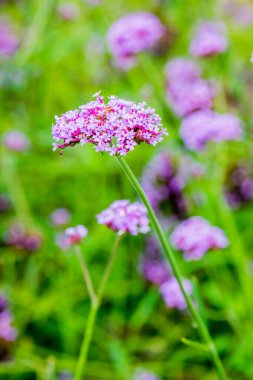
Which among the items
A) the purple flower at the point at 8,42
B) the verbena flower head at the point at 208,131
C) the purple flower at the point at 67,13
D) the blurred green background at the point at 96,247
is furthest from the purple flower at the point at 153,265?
the purple flower at the point at 8,42

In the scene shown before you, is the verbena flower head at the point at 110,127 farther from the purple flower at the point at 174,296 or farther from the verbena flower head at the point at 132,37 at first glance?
the verbena flower head at the point at 132,37

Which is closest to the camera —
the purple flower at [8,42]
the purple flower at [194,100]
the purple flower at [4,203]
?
the purple flower at [194,100]

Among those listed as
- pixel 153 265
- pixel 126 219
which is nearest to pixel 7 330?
pixel 153 265

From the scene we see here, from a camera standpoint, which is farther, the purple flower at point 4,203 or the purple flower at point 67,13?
the purple flower at point 67,13

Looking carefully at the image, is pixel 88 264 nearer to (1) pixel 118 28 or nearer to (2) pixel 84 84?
(1) pixel 118 28

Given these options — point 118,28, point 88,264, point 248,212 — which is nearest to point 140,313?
point 88,264

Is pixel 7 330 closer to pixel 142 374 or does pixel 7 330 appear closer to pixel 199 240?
pixel 142 374
